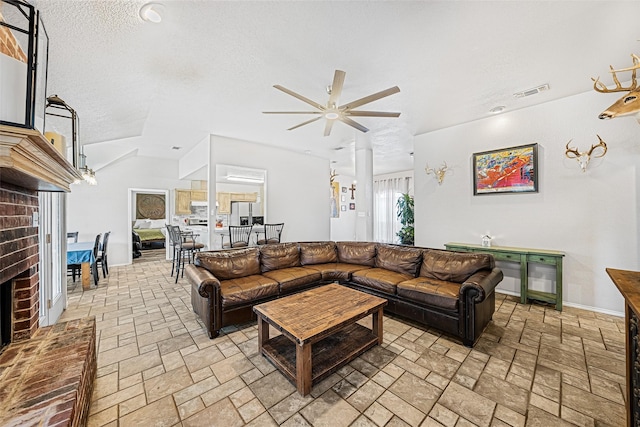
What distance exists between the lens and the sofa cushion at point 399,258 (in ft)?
11.1

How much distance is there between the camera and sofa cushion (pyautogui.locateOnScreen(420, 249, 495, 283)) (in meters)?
2.88

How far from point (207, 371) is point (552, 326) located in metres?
3.74

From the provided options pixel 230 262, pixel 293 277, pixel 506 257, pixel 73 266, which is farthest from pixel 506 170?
pixel 73 266

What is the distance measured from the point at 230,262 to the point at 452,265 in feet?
9.44

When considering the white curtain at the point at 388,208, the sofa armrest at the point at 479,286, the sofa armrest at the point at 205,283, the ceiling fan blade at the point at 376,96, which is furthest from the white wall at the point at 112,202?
the sofa armrest at the point at 479,286

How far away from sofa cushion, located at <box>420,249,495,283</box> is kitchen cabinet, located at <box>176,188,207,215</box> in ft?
23.4

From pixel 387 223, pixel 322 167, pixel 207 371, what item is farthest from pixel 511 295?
pixel 387 223

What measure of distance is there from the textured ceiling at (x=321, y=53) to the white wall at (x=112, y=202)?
9.28ft

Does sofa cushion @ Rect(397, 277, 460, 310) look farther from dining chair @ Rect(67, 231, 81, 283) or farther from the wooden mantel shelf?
dining chair @ Rect(67, 231, 81, 283)

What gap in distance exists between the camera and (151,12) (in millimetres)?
1830

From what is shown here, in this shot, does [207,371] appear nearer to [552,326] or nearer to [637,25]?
[552,326]

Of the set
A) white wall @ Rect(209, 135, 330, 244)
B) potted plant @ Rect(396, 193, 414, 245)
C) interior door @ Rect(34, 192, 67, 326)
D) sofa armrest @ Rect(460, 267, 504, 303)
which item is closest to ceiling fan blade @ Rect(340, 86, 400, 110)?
sofa armrest @ Rect(460, 267, 504, 303)

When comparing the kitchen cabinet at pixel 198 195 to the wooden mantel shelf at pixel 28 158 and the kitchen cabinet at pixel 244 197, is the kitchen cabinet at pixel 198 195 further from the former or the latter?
the wooden mantel shelf at pixel 28 158

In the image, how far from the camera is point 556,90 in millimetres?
3197
